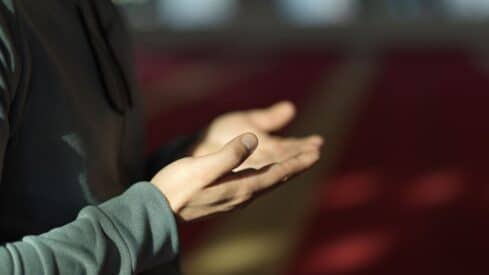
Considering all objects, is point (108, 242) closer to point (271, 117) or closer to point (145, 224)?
point (145, 224)

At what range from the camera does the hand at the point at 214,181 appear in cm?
55

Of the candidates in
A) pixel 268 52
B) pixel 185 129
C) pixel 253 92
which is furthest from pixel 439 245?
pixel 268 52

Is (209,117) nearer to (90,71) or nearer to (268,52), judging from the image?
(268,52)

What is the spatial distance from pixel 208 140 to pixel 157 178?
0.19 metres

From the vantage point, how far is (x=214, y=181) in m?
0.55

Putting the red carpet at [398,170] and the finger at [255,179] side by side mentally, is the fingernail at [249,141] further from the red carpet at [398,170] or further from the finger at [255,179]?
the red carpet at [398,170]

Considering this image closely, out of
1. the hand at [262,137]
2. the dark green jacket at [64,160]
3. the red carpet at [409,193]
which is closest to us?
the dark green jacket at [64,160]

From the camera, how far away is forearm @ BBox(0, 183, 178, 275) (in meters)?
0.49

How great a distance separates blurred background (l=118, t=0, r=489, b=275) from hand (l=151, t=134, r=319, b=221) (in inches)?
39.5

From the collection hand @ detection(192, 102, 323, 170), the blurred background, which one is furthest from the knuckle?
the blurred background

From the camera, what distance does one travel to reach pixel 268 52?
3900 mm

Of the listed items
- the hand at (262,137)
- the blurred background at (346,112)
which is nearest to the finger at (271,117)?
the hand at (262,137)

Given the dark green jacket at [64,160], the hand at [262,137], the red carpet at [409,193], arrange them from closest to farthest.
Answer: the dark green jacket at [64,160]
the hand at [262,137]
the red carpet at [409,193]

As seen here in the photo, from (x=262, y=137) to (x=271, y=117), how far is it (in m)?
0.06
